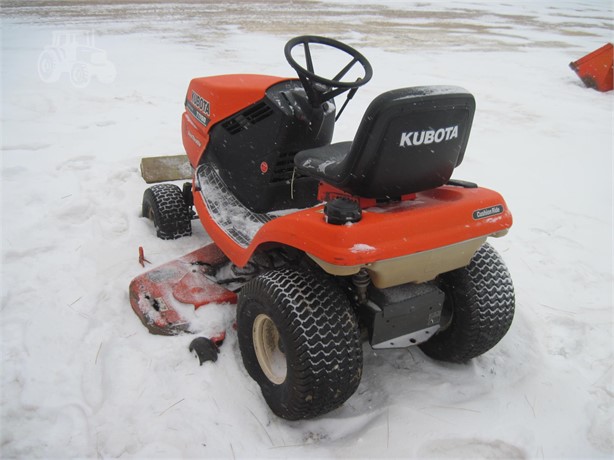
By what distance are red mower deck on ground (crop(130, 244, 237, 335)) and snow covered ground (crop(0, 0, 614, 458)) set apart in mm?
81

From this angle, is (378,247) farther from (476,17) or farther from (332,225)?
(476,17)

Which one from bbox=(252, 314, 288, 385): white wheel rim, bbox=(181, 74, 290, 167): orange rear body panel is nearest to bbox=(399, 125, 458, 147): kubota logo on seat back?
bbox=(252, 314, 288, 385): white wheel rim

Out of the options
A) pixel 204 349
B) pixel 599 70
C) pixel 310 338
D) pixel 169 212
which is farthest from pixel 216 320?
pixel 599 70

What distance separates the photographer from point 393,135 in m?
1.88

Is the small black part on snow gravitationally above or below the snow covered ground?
above

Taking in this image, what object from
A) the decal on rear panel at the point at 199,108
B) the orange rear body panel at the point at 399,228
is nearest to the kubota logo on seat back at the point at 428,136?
the orange rear body panel at the point at 399,228

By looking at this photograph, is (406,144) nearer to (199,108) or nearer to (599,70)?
(199,108)

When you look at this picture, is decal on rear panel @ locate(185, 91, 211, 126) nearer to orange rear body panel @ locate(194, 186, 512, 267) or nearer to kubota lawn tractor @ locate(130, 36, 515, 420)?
kubota lawn tractor @ locate(130, 36, 515, 420)

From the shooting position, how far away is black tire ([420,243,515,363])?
2.25m

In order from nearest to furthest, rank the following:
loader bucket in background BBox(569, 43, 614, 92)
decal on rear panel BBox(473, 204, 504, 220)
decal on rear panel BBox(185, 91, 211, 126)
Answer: decal on rear panel BBox(473, 204, 504, 220) < decal on rear panel BBox(185, 91, 211, 126) < loader bucket in background BBox(569, 43, 614, 92)

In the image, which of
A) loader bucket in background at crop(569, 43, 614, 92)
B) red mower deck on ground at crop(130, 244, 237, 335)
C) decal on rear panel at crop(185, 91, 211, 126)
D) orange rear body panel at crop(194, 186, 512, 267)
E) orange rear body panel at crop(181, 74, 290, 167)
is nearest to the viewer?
orange rear body panel at crop(194, 186, 512, 267)

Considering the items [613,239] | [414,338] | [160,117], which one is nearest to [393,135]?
[414,338]

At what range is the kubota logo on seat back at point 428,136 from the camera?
1917mm

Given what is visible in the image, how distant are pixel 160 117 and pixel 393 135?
15.4 ft
